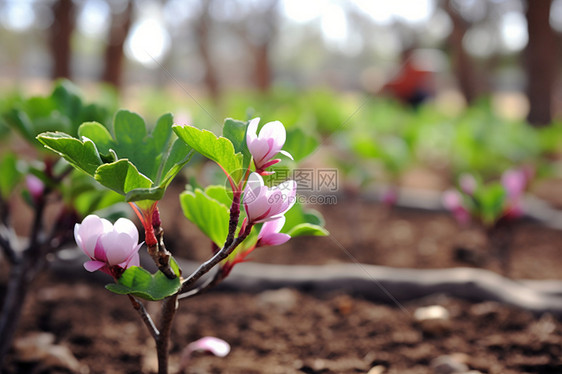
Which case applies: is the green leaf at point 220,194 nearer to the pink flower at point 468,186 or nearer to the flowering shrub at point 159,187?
the flowering shrub at point 159,187

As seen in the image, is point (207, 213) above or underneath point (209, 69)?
underneath

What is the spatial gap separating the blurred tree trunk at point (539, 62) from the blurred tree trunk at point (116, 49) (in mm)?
4964

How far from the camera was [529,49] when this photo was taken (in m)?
5.85

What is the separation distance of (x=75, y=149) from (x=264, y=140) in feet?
0.94

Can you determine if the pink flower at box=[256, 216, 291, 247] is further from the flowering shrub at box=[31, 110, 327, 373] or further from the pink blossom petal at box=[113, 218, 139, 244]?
the pink blossom petal at box=[113, 218, 139, 244]

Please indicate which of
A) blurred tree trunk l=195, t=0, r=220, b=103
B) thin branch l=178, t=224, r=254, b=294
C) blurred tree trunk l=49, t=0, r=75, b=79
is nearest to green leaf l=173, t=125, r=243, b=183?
thin branch l=178, t=224, r=254, b=294

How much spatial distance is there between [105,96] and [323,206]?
1.96m

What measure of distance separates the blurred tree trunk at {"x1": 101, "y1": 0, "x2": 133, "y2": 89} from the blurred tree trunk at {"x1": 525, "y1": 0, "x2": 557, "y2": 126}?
4.96m

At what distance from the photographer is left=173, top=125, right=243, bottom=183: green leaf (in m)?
0.69

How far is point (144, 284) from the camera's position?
29.2 inches

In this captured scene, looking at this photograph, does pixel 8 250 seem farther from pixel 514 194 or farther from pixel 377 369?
pixel 514 194

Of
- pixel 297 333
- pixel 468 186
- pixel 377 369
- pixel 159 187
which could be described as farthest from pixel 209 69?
pixel 159 187

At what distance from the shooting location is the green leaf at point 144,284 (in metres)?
0.72

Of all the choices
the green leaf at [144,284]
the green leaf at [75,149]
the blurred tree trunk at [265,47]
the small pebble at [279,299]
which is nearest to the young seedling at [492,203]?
the small pebble at [279,299]
